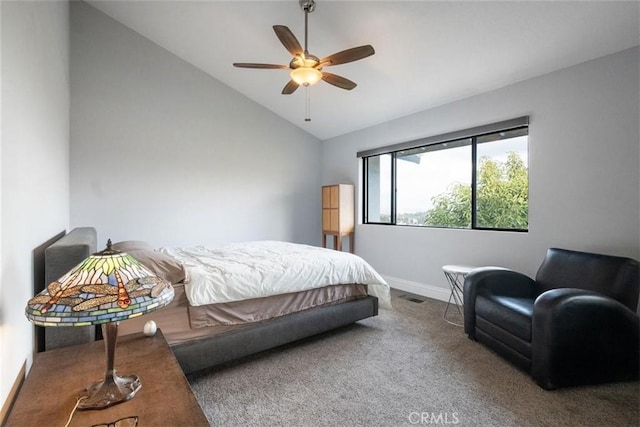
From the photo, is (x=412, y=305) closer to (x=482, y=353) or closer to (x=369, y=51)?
(x=482, y=353)

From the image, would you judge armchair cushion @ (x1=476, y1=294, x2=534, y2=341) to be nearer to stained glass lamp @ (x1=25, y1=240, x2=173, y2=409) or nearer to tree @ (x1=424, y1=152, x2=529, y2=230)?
tree @ (x1=424, y1=152, x2=529, y2=230)

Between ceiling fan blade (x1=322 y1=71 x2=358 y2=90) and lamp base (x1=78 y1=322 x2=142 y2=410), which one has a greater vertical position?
ceiling fan blade (x1=322 y1=71 x2=358 y2=90)

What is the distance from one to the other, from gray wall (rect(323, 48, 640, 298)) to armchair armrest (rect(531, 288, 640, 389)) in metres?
0.93

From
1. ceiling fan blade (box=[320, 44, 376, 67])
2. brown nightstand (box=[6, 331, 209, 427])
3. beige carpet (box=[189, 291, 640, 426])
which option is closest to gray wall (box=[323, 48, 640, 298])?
beige carpet (box=[189, 291, 640, 426])

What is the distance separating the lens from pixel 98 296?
93 centimetres

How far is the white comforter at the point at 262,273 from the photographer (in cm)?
213

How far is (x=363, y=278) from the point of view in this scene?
9.67ft

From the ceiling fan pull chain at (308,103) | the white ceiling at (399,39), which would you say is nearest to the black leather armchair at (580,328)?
the white ceiling at (399,39)

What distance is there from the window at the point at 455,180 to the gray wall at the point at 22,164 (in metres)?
3.85

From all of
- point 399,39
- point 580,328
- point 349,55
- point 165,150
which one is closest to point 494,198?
point 580,328

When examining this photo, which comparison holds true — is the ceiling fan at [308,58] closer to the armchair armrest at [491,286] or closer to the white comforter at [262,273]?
the white comforter at [262,273]

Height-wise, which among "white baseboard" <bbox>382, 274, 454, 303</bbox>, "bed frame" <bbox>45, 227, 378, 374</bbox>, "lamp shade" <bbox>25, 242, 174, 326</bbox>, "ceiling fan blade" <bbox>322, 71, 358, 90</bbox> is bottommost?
"white baseboard" <bbox>382, 274, 454, 303</bbox>

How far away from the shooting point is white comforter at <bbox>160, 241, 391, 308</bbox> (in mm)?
2131

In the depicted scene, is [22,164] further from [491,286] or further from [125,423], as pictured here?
[491,286]
